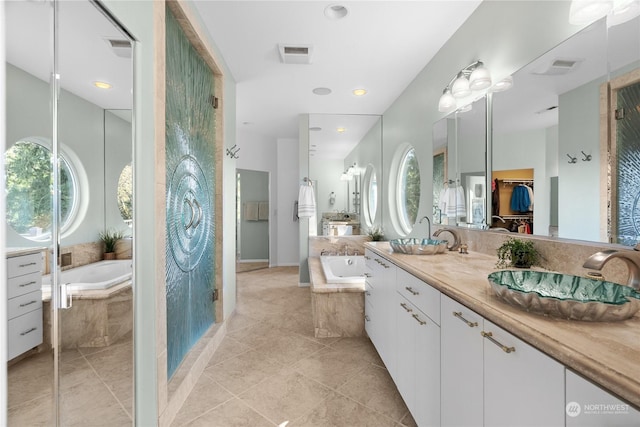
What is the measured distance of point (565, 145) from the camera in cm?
140

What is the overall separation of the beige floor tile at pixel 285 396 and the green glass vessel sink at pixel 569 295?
139cm

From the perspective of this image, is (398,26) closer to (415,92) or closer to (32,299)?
(415,92)

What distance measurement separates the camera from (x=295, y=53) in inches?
106

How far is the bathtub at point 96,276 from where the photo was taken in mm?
1013

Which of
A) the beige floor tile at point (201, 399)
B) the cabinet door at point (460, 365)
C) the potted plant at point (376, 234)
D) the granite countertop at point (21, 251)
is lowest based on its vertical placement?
the beige floor tile at point (201, 399)

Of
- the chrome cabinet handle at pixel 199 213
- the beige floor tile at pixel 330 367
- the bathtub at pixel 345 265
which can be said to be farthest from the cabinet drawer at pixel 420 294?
the bathtub at pixel 345 265

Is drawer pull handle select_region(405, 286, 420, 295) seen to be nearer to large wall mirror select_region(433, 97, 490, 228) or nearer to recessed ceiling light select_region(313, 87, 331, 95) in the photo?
large wall mirror select_region(433, 97, 490, 228)

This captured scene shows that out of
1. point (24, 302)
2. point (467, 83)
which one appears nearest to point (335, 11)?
point (467, 83)

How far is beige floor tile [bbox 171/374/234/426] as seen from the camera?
1.73 metres

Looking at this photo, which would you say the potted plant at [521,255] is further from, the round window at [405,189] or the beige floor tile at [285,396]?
the round window at [405,189]

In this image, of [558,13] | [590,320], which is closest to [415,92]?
[558,13]

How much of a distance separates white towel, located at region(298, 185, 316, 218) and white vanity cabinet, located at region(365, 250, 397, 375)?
6.65 ft

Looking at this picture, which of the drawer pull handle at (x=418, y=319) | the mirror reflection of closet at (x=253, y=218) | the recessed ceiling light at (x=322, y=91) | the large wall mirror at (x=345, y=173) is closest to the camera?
the drawer pull handle at (x=418, y=319)

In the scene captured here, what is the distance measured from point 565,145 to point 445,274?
842 millimetres
